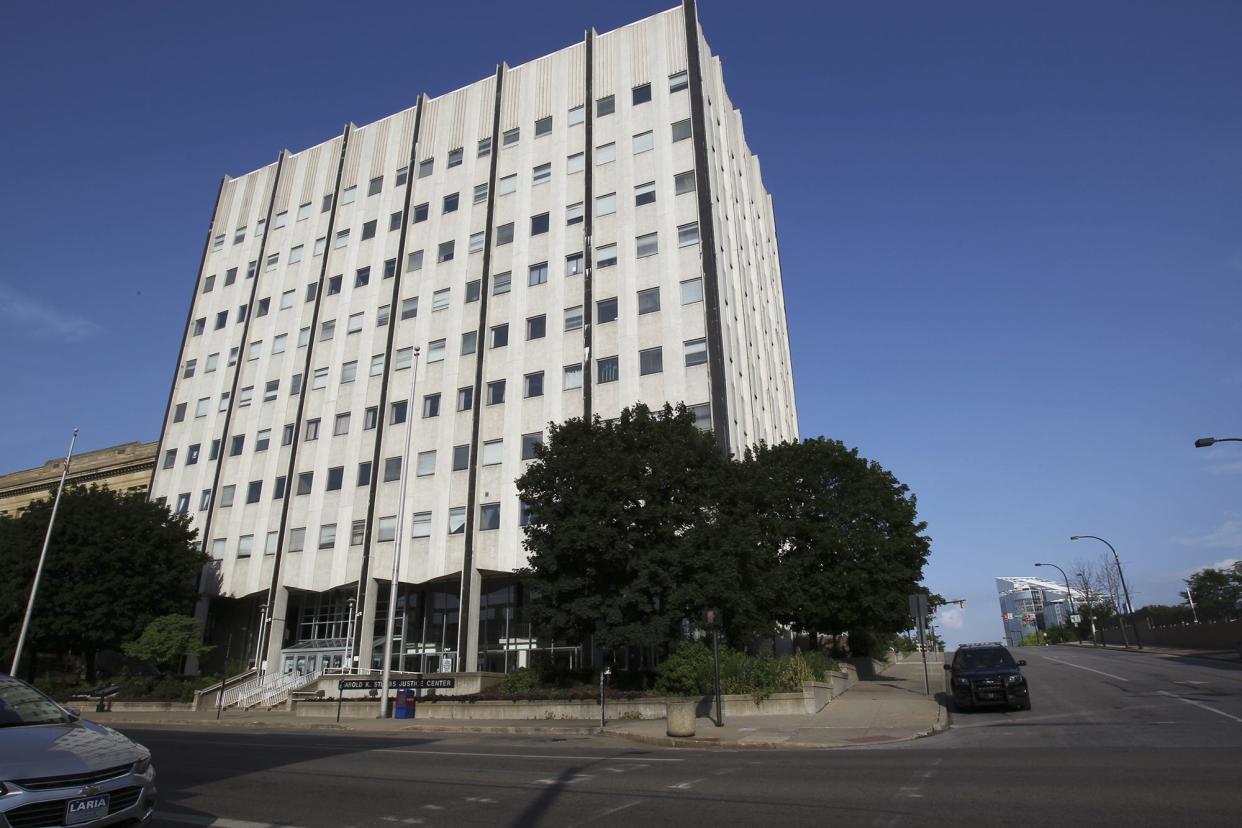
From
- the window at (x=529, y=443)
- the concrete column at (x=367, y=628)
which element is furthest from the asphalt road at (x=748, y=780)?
the concrete column at (x=367, y=628)

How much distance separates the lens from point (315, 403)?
4962 cm

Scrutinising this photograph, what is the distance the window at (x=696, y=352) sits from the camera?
37.8 meters

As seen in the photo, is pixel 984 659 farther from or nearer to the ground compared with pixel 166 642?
nearer to the ground

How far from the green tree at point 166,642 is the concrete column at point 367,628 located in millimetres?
8487

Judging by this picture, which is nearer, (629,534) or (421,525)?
(629,534)

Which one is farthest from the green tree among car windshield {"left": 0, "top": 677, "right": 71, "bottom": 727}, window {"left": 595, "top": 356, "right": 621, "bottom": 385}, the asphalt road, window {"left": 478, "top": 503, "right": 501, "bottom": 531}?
car windshield {"left": 0, "top": 677, "right": 71, "bottom": 727}

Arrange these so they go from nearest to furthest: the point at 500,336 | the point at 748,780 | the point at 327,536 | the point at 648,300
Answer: the point at 748,780
the point at 648,300
the point at 500,336
the point at 327,536

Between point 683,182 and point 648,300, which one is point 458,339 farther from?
point 683,182

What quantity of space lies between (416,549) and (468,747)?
1025 inches

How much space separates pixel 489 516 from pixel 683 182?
21675mm

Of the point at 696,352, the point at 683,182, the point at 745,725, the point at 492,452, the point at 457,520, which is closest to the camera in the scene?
the point at 745,725

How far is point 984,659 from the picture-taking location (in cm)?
2181

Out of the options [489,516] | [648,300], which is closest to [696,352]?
[648,300]

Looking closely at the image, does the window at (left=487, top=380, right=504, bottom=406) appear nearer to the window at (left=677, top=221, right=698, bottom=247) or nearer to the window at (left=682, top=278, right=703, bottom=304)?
the window at (left=682, top=278, right=703, bottom=304)
